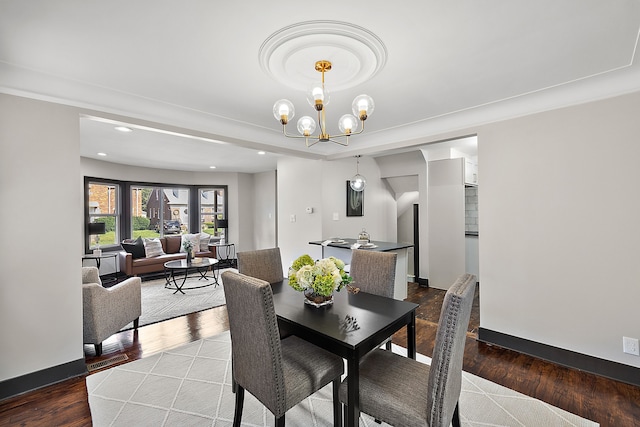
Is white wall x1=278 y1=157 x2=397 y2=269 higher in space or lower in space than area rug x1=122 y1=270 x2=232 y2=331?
higher

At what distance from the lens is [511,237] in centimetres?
280

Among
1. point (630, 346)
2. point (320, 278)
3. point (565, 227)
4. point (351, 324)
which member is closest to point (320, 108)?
point (320, 278)

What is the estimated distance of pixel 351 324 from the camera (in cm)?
162

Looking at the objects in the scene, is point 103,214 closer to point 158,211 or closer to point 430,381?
point 158,211

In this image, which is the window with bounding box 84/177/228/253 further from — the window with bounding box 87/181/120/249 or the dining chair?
the dining chair

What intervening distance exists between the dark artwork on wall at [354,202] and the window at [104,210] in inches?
202

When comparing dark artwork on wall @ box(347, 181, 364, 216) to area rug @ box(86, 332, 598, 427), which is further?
dark artwork on wall @ box(347, 181, 364, 216)

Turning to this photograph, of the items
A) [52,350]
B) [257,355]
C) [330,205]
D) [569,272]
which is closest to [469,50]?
[569,272]

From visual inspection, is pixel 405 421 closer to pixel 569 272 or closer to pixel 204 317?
pixel 569 272

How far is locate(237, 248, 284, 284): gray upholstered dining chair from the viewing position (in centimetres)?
253

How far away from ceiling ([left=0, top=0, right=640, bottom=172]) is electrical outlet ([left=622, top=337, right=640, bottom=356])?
1.90 meters

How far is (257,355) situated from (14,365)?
2.08 m

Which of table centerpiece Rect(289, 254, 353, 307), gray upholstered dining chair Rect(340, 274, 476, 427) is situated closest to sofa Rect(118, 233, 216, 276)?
A: table centerpiece Rect(289, 254, 353, 307)

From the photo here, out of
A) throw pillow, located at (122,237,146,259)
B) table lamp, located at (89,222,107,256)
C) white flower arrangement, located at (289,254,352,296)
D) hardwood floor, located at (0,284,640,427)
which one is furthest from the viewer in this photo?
throw pillow, located at (122,237,146,259)
